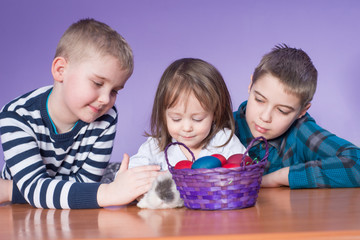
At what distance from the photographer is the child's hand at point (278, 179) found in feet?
5.26

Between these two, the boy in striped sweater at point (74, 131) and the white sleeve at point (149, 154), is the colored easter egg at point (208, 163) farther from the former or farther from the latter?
the white sleeve at point (149, 154)

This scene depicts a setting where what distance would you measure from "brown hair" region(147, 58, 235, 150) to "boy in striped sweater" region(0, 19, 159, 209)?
17cm

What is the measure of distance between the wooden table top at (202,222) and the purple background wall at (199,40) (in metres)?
2.04

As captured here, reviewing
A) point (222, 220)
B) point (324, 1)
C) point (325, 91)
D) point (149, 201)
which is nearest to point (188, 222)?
point (222, 220)

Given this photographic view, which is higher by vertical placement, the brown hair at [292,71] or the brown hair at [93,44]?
the brown hair at [93,44]

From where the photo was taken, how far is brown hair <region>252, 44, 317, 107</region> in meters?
1.68

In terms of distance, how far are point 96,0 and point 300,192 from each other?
242cm

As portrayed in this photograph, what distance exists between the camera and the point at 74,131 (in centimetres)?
166

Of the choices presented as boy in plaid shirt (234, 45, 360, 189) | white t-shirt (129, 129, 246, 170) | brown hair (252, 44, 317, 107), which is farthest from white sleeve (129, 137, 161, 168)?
brown hair (252, 44, 317, 107)

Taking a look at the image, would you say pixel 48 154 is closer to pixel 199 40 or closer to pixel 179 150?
pixel 179 150

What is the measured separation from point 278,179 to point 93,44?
91 cm

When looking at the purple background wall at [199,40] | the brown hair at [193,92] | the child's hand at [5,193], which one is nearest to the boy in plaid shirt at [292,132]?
the brown hair at [193,92]

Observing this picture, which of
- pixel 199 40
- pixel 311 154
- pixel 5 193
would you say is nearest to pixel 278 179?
pixel 311 154

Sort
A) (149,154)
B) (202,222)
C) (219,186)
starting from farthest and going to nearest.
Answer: (149,154)
(219,186)
(202,222)
